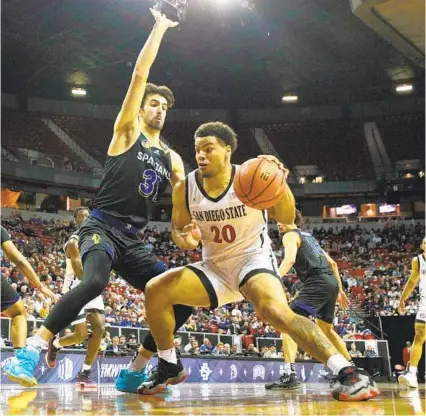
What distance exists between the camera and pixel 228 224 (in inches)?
171

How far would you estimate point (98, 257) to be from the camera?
14.8ft

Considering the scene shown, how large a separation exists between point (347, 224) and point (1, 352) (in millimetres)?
28662

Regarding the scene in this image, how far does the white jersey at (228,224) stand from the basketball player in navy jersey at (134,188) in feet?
2.14

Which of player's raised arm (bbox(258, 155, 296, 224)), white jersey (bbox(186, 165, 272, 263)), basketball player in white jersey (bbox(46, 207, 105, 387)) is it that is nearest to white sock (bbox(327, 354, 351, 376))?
white jersey (bbox(186, 165, 272, 263))

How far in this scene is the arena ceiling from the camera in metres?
25.1

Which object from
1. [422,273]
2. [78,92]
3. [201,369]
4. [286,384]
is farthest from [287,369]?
[78,92]

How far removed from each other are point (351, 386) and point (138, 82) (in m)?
2.66

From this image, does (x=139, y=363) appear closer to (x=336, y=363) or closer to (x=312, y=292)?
(x=336, y=363)

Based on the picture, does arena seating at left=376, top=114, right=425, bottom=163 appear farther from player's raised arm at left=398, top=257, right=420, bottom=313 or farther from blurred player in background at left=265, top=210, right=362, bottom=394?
blurred player in background at left=265, top=210, right=362, bottom=394

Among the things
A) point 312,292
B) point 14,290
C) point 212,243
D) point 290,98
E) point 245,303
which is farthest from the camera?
point 290,98

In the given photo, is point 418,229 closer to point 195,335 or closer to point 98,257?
point 195,335

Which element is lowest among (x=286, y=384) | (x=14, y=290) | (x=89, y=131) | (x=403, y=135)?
(x=286, y=384)

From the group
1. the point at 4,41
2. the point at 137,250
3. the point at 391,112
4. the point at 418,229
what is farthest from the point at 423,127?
the point at 137,250

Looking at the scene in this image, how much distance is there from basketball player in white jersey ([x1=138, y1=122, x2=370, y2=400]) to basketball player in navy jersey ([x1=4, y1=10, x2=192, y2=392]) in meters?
0.32
